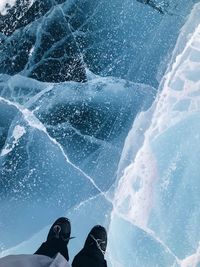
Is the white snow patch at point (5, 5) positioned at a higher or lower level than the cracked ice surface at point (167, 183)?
higher

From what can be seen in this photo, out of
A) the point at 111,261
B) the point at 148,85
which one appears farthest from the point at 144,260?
the point at 148,85

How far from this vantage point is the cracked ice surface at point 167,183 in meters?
2.52

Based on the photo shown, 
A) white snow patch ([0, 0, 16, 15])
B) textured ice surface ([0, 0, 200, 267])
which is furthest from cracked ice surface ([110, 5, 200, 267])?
white snow patch ([0, 0, 16, 15])

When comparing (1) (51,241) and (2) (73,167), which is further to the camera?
(2) (73,167)

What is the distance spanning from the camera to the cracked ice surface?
99.0 inches

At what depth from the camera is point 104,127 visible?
2.53 metres

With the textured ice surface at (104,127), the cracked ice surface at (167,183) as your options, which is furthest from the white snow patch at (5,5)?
the cracked ice surface at (167,183)

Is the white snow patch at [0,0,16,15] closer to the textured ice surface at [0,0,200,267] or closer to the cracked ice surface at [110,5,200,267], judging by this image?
the textured ice surface at [0,0,200,267]

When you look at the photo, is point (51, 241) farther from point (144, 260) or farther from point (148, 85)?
point (148, 85)

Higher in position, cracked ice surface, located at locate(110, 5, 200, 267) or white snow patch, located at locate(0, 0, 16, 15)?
white snow patch, located at locate(0, 0, 16, 15)

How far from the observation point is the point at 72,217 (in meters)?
2.39

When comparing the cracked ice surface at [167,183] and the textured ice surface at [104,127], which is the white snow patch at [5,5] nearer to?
the textured ice surface at [104,127]

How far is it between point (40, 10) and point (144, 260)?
1.54 meters

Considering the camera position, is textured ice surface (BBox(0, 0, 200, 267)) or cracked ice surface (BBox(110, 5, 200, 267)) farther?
cracked ice surface (BBox(110, 5, 200, 267))
